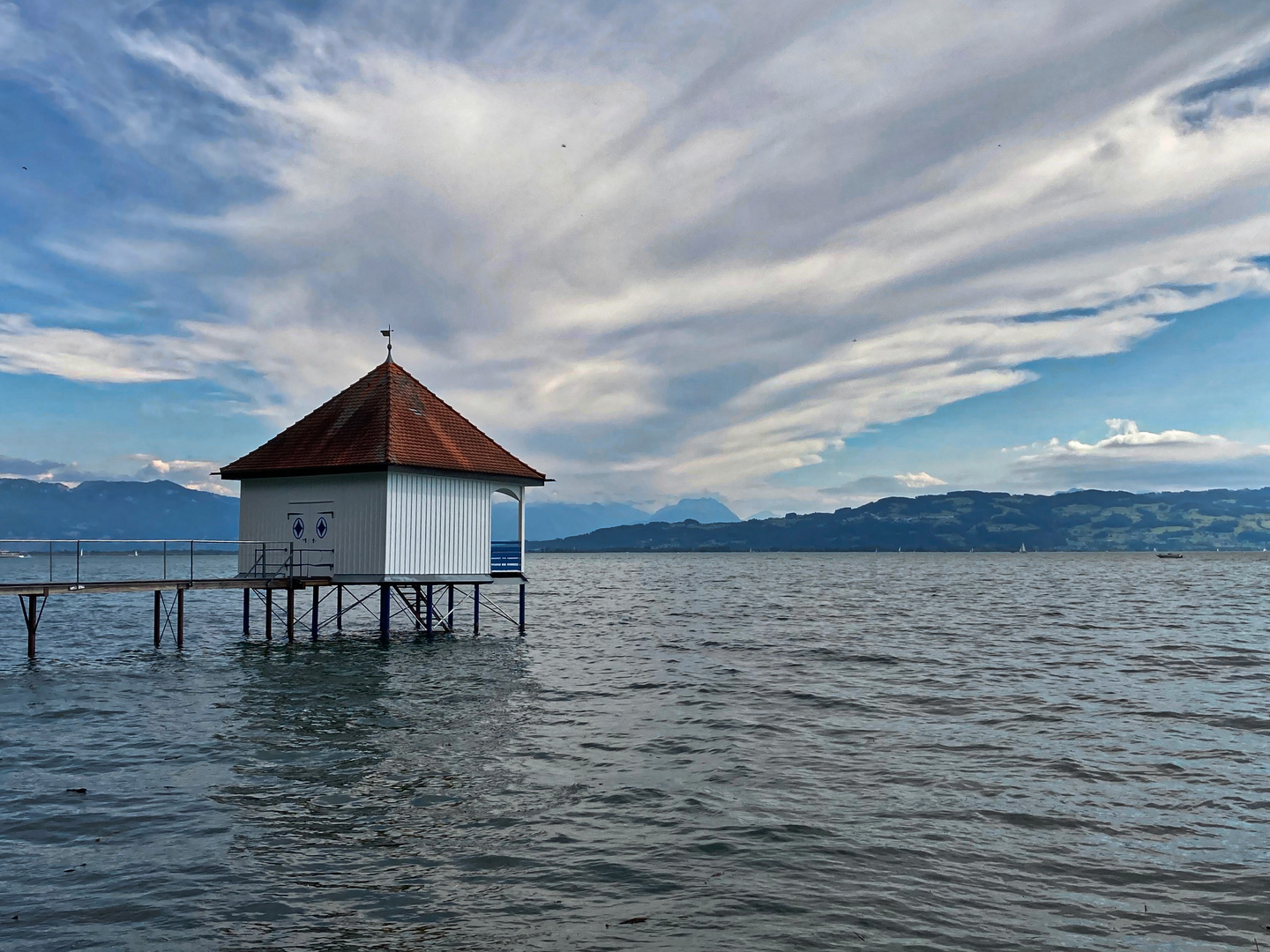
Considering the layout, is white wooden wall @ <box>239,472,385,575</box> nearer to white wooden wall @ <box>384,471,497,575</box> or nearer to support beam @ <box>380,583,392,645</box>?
white wooden wall @ <box>384,471,497,575</box>

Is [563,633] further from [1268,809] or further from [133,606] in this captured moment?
[133,606]

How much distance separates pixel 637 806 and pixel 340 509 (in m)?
21.7

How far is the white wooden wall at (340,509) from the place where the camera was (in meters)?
30.3

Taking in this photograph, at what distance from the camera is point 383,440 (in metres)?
30.8

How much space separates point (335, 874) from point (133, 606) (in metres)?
70.6

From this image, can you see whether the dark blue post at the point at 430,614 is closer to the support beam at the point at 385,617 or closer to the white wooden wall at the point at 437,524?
the support beam at the point at 385,617

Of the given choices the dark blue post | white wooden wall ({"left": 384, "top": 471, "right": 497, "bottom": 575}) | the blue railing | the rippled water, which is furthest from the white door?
the blue railing

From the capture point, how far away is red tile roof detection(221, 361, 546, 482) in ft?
102

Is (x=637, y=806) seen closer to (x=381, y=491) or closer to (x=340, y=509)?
(x=381, y=491)

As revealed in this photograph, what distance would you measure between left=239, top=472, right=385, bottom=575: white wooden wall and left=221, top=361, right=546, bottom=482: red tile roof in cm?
57

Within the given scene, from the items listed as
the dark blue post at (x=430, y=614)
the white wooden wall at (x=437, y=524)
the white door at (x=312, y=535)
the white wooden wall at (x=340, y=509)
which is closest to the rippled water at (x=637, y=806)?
the white wooden wall at (x=340, y=509)

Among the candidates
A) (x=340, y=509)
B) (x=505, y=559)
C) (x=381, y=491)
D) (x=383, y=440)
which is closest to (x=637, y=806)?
(x=381, y=491)

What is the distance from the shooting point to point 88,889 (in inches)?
376

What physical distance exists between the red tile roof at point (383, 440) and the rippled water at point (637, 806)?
7536 mm
